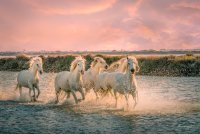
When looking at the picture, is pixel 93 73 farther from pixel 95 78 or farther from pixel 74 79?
pixel 74 79

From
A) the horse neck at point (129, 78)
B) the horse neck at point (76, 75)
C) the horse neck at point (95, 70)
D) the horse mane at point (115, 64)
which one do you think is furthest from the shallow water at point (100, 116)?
the horse mane at point (115, 64)

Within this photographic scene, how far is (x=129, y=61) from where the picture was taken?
55.1 feet

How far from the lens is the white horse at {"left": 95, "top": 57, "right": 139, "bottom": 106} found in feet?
55.4

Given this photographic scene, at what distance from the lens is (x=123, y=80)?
57.0ft

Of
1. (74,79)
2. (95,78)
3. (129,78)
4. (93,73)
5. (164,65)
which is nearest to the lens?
(129,78)

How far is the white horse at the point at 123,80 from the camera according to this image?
55.4ft

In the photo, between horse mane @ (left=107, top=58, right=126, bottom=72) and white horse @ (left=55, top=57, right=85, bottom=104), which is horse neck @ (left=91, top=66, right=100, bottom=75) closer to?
horse mane @ (left=107, top=58, right=126, bottom=72)

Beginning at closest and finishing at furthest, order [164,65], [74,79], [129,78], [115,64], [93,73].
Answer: [129,78]
[74,79]
[115,64]
[93,73]
[164,65]

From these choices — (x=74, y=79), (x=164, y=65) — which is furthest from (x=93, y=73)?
(x=164, y=65)

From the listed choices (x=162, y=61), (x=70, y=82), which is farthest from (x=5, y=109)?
(x=162, y=61)

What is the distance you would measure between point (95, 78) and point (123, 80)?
3.85 metres

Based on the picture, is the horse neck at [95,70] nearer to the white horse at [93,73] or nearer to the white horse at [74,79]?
the white horse at [93,73]

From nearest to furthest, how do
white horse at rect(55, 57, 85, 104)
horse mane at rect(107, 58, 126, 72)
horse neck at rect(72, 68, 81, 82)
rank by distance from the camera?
white horse at rect(55, 57, 85, 104)
horse neck at rect(72, 68, 81, 82)
horse mane at rect(107, 58, 126, 72)

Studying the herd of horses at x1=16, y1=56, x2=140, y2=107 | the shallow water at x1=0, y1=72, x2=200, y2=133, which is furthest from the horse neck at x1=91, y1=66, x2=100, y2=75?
the shallow water at x1=0, y1=72, x2=200, y2=133
